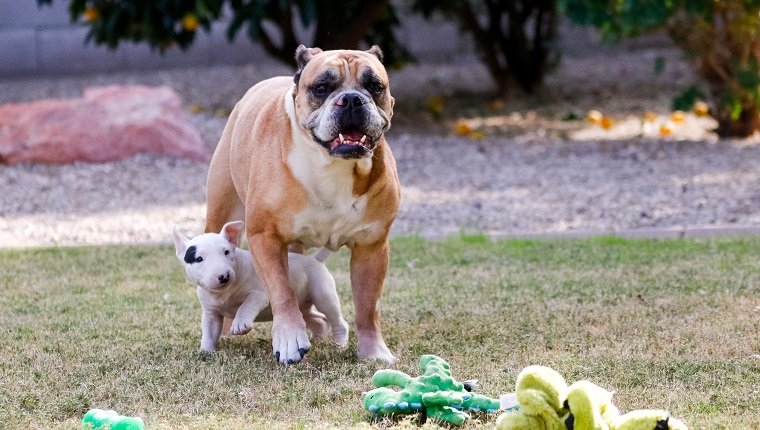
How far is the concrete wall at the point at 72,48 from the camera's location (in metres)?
15.4

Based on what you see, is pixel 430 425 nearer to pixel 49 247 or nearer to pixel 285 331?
pixel 285 331

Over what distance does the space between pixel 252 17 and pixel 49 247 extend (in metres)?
3.37

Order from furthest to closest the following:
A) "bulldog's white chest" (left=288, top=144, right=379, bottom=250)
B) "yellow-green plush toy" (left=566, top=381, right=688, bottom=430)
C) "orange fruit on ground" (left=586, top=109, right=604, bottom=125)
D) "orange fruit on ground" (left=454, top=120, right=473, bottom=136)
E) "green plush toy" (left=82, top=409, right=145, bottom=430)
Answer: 1. "orange fruit on ground" (left=586, top=109, right=604, bottom=125)
2. "orange fruit on ground" (left=454, top=120, right=473, bottom=136)
3. "bulldog's white chest" (left=288, top=144, right=379, bottom=250)
4. "green plush toy" (left=82, top=409, right=145, bottom=430)
5. "yellow-green plush toy" (left=566, top=381, right=688, bottom=430)

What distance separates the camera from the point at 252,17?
9.86 metres

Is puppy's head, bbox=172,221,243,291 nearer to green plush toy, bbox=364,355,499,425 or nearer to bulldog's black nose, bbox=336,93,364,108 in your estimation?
bulldog's black nose, bbox=336,93,364,108

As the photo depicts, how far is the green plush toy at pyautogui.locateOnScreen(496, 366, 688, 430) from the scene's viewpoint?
2963 millimetres

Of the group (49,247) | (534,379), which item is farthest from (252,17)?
(534,379)

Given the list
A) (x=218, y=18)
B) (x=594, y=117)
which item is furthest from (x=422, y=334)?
(x=594, y=117)

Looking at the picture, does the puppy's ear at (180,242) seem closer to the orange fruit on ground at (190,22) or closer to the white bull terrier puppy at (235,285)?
the white bull terrier puppy at (235,285)

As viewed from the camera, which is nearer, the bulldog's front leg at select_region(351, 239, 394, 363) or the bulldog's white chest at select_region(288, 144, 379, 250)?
the bulldog's white chest at select_region(288, 144, 379, 250)

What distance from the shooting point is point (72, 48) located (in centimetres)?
1548

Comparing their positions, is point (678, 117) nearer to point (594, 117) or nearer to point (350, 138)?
point (594, 117)

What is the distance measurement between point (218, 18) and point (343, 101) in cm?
644

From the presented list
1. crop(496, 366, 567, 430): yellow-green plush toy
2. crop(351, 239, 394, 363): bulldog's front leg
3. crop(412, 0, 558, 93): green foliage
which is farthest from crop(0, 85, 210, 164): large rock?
crop(496, 366, 567, 430): yellow-green plush toy
